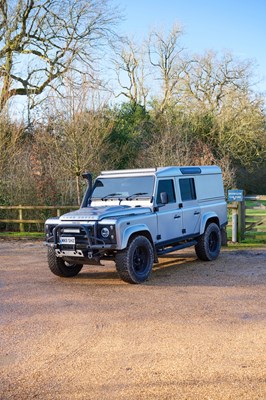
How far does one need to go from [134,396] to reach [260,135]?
30.8 metres

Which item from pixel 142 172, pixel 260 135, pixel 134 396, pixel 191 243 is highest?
pixel 260 135

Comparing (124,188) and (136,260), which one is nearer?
(136,260)

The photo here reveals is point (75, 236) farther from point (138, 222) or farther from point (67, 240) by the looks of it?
point (138, 222)

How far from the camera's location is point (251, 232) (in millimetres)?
13547

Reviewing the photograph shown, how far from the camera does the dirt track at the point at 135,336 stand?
4.23 m

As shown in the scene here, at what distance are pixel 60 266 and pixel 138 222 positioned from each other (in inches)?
69.4

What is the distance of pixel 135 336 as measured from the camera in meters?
5.58

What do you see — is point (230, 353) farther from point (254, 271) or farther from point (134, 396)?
point (254, 271)

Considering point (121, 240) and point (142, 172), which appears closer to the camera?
point (121, 240)

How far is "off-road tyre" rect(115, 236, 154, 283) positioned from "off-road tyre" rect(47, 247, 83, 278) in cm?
133

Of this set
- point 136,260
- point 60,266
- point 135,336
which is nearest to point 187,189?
point 136,260

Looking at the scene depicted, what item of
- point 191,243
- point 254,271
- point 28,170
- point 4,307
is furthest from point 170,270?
point 28,170

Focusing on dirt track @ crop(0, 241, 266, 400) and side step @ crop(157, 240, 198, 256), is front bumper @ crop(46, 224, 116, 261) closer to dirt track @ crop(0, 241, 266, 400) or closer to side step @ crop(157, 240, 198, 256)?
dirt track @ crop(0, 241, 266, 400)

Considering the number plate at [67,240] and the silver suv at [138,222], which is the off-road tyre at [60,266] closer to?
the silver suv at [138,222]
